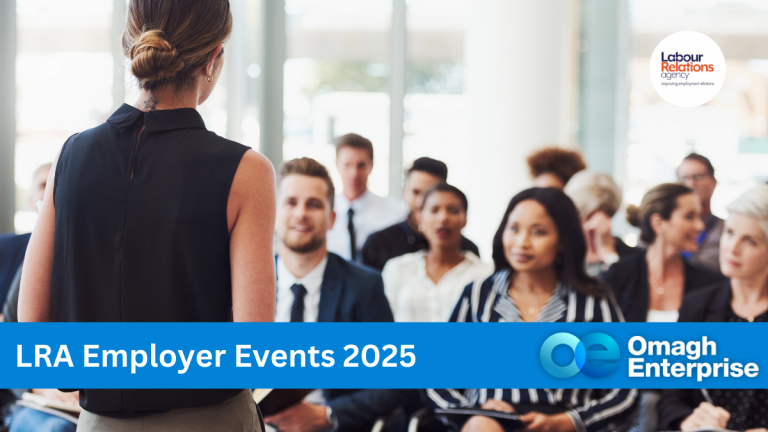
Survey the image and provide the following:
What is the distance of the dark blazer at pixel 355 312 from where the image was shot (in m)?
2.62

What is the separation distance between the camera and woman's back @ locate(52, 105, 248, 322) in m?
0.93

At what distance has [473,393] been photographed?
2.62 meters

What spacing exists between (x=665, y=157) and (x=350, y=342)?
→ 17.2ft

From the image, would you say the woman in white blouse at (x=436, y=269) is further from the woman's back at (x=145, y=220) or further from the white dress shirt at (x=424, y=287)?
the woman's back at (x=145, y=220)

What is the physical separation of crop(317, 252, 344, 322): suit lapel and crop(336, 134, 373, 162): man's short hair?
4.10 ft

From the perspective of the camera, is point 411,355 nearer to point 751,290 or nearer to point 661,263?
point 751,290

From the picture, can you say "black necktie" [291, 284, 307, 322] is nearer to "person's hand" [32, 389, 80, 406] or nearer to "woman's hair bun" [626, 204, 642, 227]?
"person's hand" [32, 389, 80, 406]

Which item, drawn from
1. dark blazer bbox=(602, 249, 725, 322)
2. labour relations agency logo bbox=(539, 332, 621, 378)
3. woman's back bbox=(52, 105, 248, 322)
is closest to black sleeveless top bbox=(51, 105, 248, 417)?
woman's back bbox=(52, 105, 248, 322)

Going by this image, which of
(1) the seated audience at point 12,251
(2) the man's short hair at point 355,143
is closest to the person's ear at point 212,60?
(1) the seated audience at point 12,251

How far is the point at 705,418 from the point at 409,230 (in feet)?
5.41

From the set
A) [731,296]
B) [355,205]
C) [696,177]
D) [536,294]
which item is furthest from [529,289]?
[355,205]

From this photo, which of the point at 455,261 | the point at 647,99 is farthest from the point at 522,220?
the point at 647,99

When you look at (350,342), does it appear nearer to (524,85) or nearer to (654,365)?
(654,365)

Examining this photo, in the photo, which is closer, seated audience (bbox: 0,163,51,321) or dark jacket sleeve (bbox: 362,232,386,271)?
seated audience (bbox: 0,163,51,321)
